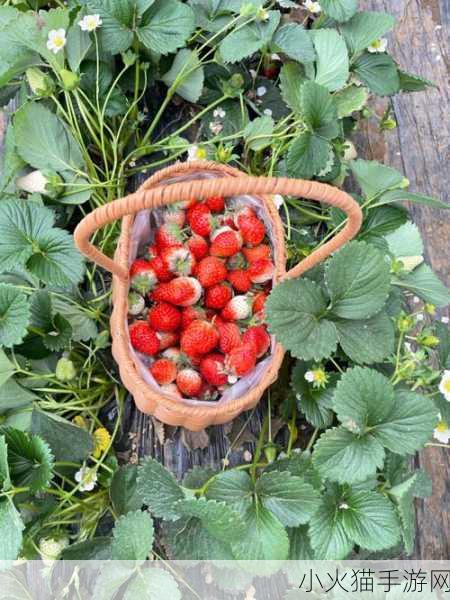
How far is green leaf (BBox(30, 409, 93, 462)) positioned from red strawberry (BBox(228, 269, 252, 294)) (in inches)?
13.7

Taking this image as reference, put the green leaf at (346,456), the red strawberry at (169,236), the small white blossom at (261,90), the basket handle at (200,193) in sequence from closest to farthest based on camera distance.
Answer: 1. the basket handle at (200,193)
2. the green leaf at (346,456)
3. the red strawberry at (169,236)
4. the small white blossom at (261,90)

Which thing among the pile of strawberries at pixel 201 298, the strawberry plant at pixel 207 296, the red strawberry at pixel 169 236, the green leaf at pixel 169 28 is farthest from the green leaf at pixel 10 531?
the green leaf at pixel 169 28

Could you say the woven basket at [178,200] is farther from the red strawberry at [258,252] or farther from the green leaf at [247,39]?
the green leaf at [247,39]

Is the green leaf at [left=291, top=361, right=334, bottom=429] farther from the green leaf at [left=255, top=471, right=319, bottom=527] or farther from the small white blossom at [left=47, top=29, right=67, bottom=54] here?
the small white blossom at [left=47, top=29, right=67, bottom=54]

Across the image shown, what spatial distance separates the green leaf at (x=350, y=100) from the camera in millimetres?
1213

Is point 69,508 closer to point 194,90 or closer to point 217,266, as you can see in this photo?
point 217,266

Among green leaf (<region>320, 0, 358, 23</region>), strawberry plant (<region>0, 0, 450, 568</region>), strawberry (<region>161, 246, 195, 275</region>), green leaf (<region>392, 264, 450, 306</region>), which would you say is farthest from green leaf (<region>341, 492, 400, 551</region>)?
green leaf (<region>320, 0, 358, 23</region>)

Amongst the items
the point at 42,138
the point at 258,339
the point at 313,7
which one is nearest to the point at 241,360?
the point at 258,339

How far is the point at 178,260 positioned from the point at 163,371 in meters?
0.19

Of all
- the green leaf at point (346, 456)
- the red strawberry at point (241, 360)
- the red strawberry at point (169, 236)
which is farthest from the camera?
the red strawberry at point (169, 236)

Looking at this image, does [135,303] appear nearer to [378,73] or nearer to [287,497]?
[287,497]

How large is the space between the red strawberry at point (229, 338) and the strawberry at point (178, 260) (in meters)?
0.12

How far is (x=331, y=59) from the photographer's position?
46.3 inches

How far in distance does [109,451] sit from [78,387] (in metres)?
0.12
